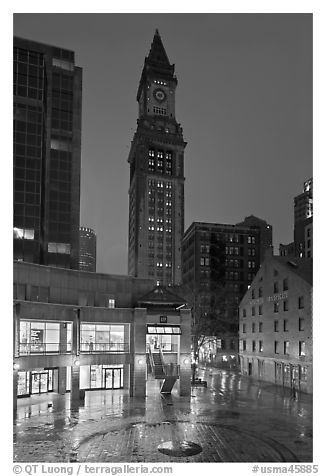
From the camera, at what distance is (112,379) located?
4675 centimetres

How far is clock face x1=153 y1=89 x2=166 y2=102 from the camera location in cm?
19560

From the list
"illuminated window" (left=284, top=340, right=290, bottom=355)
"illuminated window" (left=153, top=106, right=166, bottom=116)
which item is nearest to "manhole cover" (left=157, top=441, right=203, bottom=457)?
"illuminated window" (left=284, top=340, right=290, bottom=355)

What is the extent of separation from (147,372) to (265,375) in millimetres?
19936

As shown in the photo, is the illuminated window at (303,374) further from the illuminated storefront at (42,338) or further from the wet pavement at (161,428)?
the illuminated storefront at (42,338)

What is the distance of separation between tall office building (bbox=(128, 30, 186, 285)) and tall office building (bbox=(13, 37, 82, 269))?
8988 cm

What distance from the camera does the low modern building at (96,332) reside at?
134 ft

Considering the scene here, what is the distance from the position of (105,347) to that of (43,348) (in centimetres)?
615

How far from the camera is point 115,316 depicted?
45281mm

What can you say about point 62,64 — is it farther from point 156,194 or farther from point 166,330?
point 156,194

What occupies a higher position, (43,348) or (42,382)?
(43,348)

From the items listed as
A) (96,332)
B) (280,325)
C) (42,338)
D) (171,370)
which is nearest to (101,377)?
(96,332)

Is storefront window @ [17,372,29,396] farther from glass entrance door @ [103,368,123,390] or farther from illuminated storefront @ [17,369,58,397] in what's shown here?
glass entrance door @ [103,368,123,390]
